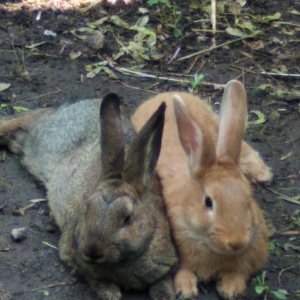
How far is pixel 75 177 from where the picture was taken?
6.58m

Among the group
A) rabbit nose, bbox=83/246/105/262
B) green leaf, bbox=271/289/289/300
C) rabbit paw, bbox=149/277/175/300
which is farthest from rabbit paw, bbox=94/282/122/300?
green leaf, bbox=271/289/289/300

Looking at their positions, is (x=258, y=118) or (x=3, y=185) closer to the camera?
(x=3, y=185)

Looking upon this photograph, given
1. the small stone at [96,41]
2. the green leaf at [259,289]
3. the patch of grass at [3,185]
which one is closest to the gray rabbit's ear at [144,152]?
the green leaf at [259,289]

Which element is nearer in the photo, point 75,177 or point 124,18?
point 75,177

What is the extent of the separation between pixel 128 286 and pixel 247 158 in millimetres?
1596

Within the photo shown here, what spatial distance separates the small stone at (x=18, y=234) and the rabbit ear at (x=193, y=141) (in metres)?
1.19

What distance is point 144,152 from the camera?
233 inches

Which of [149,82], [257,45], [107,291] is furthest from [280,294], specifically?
[257,45]

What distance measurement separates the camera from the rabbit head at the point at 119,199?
18.3 feet

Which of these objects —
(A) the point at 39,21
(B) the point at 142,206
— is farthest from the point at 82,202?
(A) the point at 39,21

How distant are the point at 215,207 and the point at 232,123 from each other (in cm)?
67

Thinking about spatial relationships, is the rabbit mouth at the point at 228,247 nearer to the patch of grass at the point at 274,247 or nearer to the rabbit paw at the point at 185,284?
the rabbit paw at the point at 185,284

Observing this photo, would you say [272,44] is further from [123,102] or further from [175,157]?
[175,157]

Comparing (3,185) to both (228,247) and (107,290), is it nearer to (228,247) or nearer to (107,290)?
(107,290)
